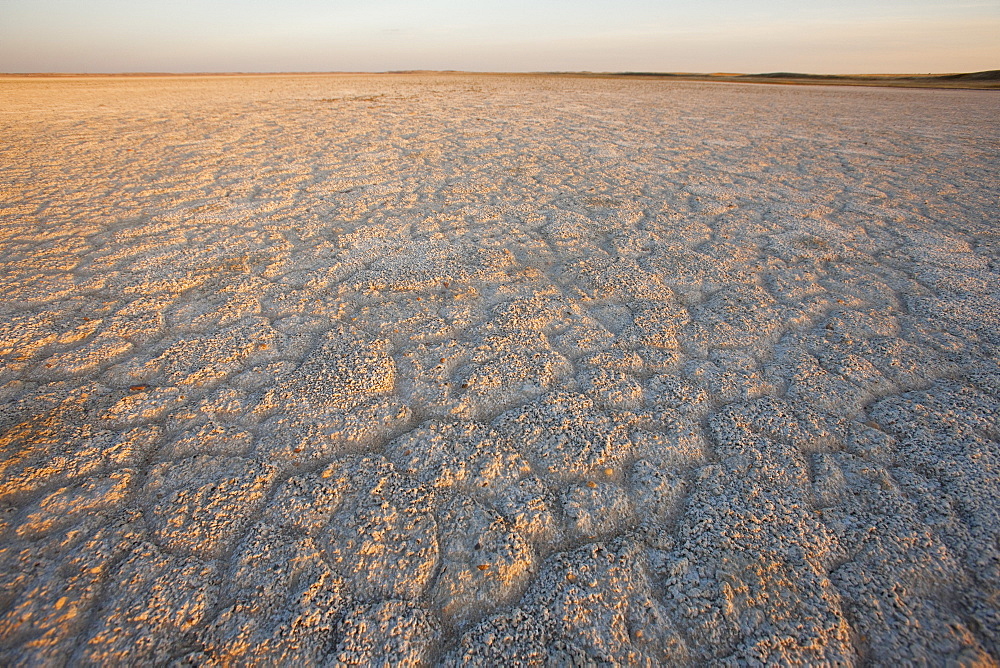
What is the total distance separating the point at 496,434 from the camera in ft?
3.91

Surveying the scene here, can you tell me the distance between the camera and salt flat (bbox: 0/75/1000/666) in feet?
2.66

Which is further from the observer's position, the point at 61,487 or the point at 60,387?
the point at 60,387

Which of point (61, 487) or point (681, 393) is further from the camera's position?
point (681, 393)

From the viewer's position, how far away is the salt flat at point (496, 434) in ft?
2.66

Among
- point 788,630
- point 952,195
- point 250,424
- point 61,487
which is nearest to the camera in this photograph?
point 788,630

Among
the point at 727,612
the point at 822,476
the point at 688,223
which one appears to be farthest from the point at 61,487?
the point at 688,223

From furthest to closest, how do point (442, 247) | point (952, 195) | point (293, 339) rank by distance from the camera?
1. point (952, 195)
2. point (442, 247)
3. point (293, 339)

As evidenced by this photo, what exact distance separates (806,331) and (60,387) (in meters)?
2.30

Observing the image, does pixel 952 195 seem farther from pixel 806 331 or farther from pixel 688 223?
pixel 806 331

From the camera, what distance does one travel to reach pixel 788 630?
802 mm

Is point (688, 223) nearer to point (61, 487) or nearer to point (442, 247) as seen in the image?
point (442, 247)

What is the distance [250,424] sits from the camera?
3.99 feet

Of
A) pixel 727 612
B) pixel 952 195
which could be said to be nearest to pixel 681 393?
pixel 727 612

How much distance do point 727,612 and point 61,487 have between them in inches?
53.1
